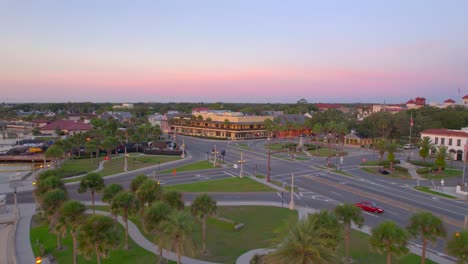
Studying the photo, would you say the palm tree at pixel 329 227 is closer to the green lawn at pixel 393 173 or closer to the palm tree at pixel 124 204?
the palm tree at pixel 124 204

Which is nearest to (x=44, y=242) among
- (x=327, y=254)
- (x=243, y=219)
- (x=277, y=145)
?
(x=243, y=219)

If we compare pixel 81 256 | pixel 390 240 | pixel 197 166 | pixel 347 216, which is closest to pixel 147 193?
pixel 81 256

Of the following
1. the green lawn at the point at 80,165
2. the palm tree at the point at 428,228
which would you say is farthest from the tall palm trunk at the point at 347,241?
the green lawn at the point at 80,165

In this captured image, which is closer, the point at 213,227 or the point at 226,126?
the point at 213,227

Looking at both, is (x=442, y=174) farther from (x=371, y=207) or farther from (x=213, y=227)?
(x=213, y=227)

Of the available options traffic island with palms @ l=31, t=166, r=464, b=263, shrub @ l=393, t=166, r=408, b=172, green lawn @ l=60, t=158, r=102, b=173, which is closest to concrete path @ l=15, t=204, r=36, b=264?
traffic island with palms @ l=31, t=166, r=464, b=263
